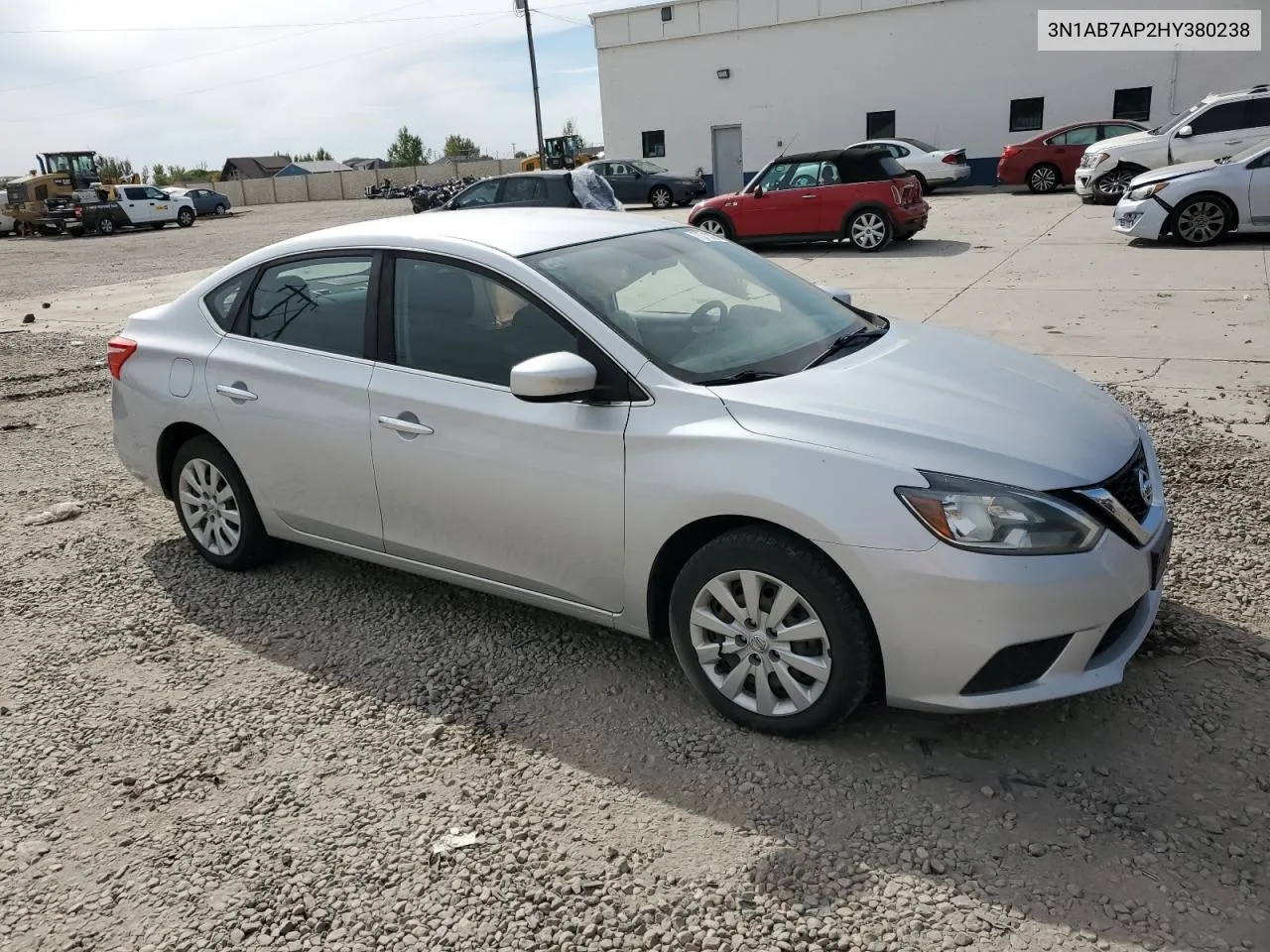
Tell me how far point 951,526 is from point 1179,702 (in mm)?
1198

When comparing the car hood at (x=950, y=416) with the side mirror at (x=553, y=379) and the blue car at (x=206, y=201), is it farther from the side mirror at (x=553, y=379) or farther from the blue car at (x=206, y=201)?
the blue car at (x=206, y=201)

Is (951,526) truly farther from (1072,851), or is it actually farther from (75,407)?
(75,407)

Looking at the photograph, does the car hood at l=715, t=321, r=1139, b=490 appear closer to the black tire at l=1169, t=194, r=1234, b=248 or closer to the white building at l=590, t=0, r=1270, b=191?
the black tire at l=1169, t=194, r=1234, b=248

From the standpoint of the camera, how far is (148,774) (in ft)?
10.8

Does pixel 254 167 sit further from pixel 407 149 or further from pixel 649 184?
pixel 649 184

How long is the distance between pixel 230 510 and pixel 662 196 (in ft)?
79.9

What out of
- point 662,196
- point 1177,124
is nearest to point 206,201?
point 662,196

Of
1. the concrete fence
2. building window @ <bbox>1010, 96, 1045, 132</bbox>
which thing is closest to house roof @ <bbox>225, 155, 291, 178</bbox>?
the concrete fence

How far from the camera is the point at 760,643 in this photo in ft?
10.3

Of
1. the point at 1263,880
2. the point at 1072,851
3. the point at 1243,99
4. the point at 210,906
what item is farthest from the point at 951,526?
the point at 1243,99

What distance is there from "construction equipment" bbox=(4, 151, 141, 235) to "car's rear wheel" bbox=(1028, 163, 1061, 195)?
3307cm

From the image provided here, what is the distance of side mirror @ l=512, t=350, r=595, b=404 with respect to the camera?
10.5 feet

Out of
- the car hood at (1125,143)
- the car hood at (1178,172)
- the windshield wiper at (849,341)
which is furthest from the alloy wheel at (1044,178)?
the windshield wiper at (849,341)

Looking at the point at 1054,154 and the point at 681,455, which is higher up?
the point at 1054,154
